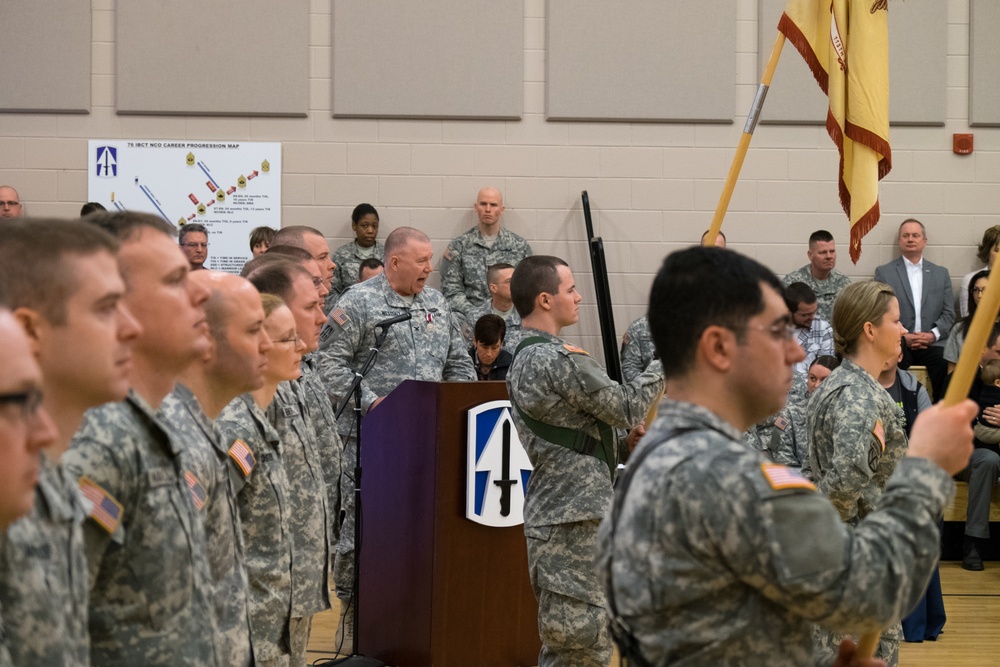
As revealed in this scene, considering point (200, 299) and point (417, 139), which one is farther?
point (417, 139)

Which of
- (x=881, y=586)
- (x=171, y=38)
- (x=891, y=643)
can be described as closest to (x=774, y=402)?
(x=881, y=586)

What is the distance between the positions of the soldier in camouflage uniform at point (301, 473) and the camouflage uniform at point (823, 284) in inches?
212

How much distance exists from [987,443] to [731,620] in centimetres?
605

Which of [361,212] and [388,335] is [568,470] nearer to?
[388,335]

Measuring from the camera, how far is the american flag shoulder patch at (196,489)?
2.10 metres

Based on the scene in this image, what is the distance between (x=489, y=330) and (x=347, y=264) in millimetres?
1651

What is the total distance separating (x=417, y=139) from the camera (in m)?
8.53

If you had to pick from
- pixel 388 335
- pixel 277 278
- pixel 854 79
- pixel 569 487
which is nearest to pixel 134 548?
pixel 277 278

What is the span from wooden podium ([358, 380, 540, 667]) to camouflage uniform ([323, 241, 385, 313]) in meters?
3.67

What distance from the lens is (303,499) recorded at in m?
3.14

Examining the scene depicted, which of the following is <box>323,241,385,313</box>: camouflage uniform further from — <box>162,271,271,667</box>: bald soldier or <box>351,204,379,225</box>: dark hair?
<box>162,271,271,667</box>: bald soldier

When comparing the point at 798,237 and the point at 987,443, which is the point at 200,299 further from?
the point at 798,237

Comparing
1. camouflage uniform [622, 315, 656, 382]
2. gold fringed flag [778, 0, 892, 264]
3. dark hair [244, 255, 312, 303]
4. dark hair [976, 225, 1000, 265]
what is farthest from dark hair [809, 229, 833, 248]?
dark hair [244, 255, 312, 303]

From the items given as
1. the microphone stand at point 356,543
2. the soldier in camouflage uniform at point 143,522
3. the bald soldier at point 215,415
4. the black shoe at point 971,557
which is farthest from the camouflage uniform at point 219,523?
the black shoe at point 971,557
